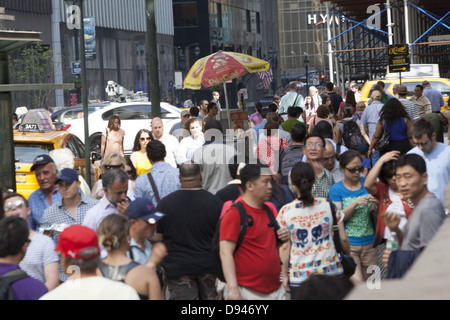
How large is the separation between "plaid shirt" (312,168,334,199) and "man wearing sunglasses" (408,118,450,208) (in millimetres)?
824

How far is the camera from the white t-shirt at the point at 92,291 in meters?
4.57

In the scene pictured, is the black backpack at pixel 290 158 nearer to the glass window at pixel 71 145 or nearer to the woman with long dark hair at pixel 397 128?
the woman with long dark hair at pixel 397 128

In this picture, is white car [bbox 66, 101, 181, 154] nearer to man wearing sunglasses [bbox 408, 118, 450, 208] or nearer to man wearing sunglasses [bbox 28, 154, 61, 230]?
man wearing sunglasses [bbox 28, 154, 61, 230]

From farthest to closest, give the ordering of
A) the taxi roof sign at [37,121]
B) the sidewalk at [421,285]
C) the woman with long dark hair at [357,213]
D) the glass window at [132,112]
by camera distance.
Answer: the glass window at [132,112] → the taxi roof sign at [37,121] → the woman with long dark hair at [357,213] → the sidewalk at [421,285]

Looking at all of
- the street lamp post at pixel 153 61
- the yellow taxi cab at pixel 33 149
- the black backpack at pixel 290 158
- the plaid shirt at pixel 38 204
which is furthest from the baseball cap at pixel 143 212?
the street lamp post at pixel 153 61

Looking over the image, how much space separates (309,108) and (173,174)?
16.1 metres

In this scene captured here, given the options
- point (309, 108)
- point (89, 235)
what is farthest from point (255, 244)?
point (309, 108)

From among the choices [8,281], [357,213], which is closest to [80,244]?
[8,281]

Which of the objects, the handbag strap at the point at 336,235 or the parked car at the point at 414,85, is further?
the parked car at the point at 414,85

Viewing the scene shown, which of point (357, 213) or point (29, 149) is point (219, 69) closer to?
point (29, 149)

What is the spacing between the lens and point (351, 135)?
14.3 metres

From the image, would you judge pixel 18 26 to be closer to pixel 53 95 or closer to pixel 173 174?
pixel 53 95

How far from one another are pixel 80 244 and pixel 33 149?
9421 mm
